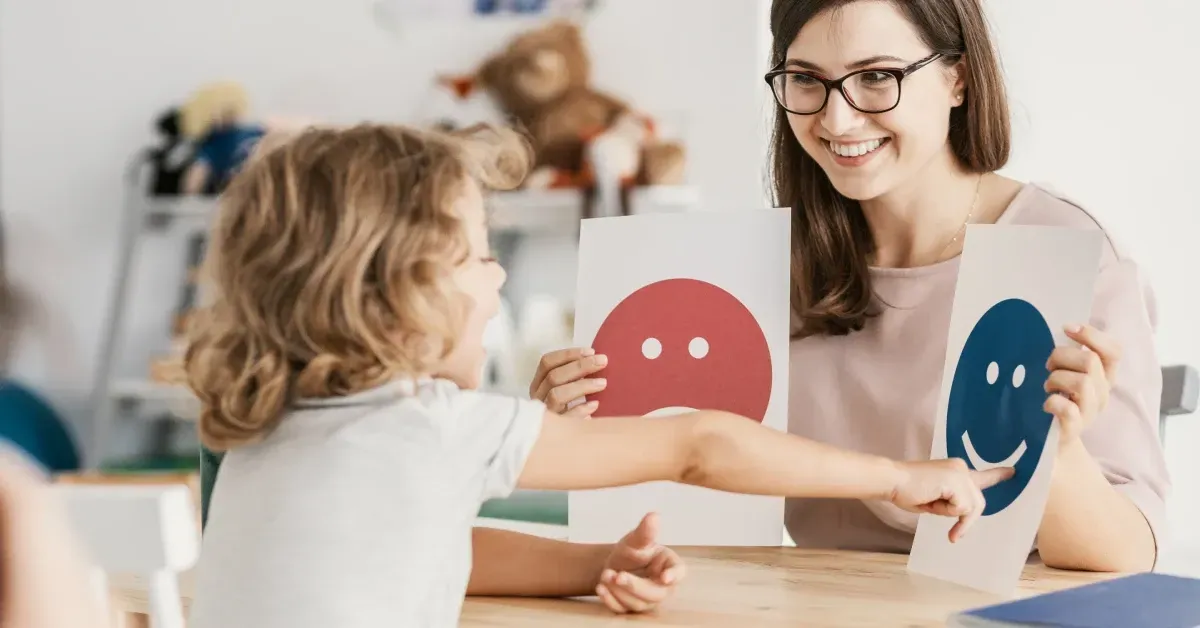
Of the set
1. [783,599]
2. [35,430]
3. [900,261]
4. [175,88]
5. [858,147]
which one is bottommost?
[35,430]

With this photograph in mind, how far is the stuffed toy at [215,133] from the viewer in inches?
129

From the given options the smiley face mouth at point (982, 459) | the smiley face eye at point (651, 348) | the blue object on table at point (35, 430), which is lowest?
the blue object on table at point (35, 430)

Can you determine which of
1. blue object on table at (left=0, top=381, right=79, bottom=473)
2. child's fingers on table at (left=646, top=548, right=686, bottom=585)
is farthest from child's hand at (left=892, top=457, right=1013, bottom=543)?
blue object on table at (left=0, top=381, right=79, bottom=473)

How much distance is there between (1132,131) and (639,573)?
1.84 m

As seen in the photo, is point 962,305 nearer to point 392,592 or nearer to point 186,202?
point 392,592

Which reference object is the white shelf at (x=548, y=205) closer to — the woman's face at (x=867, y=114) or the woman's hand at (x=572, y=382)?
the woman's face at (x=867, y=114)

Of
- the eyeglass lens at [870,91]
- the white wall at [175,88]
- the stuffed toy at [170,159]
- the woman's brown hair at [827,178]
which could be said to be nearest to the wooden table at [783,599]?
the woman's brown hair at [827,178]

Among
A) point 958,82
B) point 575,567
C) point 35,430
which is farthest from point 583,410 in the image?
point 35,430

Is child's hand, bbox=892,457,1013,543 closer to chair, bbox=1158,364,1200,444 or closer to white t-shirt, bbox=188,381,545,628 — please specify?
white t-shirt, bbox=188,381,545,628

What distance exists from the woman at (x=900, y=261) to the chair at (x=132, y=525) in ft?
1.44

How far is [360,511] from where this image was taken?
66 cm

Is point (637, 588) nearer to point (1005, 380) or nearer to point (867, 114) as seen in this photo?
point (1005, 380)

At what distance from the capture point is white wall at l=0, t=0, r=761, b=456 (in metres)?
3.34

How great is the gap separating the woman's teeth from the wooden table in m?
0.40
